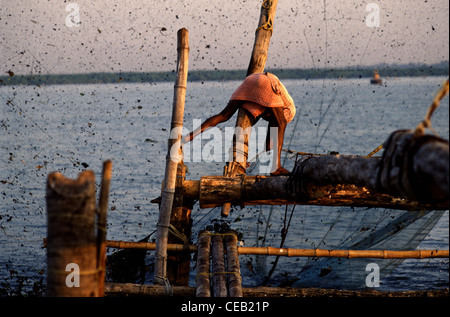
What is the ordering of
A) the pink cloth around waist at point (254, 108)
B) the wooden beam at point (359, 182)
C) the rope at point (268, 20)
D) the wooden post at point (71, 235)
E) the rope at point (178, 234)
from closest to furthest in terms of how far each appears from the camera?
the wooden beam at point (359, 182), the wooden post at point (71, 235), the rope at point (178, 234), the pink cloth around waist at point (254, 108), the rope at point (268, 20)

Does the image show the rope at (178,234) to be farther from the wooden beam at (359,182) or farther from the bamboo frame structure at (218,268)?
the wooden beam at (359,182)

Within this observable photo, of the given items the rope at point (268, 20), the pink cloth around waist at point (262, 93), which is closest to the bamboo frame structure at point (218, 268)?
the pink cloth around waist at point (262, 93)

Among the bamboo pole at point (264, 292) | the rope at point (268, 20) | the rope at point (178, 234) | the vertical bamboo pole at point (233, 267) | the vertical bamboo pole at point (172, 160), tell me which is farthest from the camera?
the rope at point (268, 20)

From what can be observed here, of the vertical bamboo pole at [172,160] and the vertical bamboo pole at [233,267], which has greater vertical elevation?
the vertical bamboo pole at [172,160]

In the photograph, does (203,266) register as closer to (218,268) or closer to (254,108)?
(218,268)

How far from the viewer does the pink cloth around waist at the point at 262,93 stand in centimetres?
738

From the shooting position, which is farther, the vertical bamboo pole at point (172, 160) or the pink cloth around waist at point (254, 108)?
the pink cloth around waist at point (254, 108)

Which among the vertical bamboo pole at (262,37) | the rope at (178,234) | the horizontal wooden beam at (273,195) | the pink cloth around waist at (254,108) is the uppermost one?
the vertical bamboo pole at (262,37)

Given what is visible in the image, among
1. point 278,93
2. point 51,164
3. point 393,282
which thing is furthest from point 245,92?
point 51,164

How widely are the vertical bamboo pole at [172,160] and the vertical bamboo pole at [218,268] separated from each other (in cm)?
67
